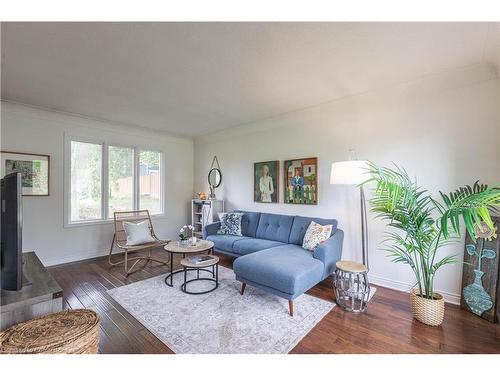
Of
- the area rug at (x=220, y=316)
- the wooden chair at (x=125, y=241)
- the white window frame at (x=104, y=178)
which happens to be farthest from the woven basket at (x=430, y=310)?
the white window frame at (x=104, y=178)

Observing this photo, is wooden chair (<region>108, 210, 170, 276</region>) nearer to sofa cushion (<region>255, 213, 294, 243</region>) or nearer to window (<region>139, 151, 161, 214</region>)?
window (<region>139, 151, 161, 214</region>)

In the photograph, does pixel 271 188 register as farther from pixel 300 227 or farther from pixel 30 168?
pixel 30 168

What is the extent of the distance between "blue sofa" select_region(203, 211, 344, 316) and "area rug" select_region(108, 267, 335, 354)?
19 centimetres

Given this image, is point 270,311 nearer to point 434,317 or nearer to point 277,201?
point 434,317

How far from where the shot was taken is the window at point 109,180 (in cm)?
401

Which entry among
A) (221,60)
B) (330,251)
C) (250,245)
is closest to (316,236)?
(330,251)

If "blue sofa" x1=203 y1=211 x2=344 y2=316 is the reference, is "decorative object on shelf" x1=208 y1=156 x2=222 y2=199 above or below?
above

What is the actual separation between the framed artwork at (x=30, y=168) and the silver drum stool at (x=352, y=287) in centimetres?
445

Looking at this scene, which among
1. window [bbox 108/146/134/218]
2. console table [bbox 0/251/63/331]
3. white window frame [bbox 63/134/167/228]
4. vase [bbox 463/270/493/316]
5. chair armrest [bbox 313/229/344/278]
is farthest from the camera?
window [bbox 108/146/134/218]

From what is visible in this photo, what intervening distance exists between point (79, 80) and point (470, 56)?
13.5ft

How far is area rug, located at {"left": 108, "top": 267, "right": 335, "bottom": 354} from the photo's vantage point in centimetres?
182

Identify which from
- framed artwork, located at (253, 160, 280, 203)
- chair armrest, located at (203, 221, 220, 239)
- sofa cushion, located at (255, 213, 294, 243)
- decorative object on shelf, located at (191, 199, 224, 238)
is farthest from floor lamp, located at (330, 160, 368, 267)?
decorative object on shelf, located at (191, 199, 224, 238)

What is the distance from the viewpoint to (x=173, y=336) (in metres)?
1.92

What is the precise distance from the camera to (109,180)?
14.3 feet
